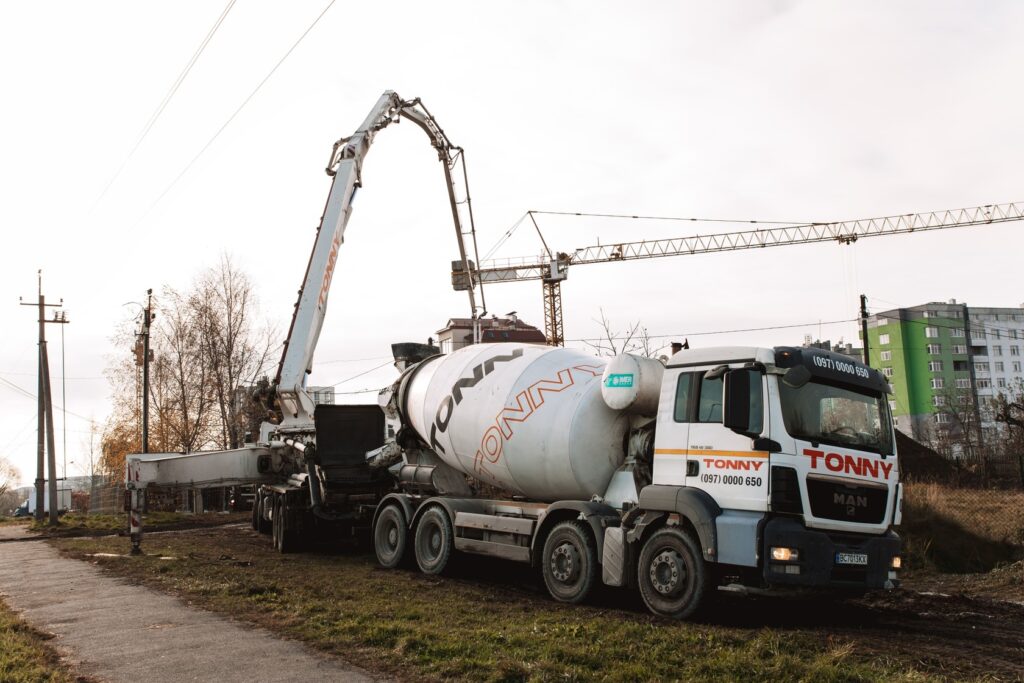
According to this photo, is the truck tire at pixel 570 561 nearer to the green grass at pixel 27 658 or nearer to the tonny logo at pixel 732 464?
the tonny logo at pixel 732 464

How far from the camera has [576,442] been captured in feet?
36.0

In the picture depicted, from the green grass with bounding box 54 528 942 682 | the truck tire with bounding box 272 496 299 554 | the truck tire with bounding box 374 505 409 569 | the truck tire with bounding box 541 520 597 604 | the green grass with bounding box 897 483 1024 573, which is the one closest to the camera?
the green grass with bounding box 54 528 942 682

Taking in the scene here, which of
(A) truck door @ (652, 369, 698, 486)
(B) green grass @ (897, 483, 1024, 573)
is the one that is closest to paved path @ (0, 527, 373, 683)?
(A) truck door @ (652, 369, 698, 486)

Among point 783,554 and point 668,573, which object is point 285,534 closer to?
point 668,573

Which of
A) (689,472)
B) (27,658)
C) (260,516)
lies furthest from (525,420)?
(260,516)

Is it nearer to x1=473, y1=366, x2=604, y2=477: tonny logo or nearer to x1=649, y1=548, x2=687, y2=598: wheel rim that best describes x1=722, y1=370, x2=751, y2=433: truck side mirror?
x1=649, y1=548, x2=687, y2=598: wheel rim

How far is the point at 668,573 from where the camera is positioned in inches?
366

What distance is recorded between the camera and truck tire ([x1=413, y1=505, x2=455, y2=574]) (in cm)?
1310

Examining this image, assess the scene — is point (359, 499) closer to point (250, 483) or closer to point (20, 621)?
point (250, 483)

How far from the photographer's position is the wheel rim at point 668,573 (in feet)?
29.9

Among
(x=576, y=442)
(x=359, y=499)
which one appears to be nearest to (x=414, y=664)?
(x=576, y=442)

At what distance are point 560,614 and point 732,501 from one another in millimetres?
2230

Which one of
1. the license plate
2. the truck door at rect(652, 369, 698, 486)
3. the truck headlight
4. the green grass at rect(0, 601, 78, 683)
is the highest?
the truck door at rect(652, 369, 698, 486)

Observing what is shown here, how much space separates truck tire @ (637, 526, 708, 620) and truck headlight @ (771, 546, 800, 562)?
788 mm
